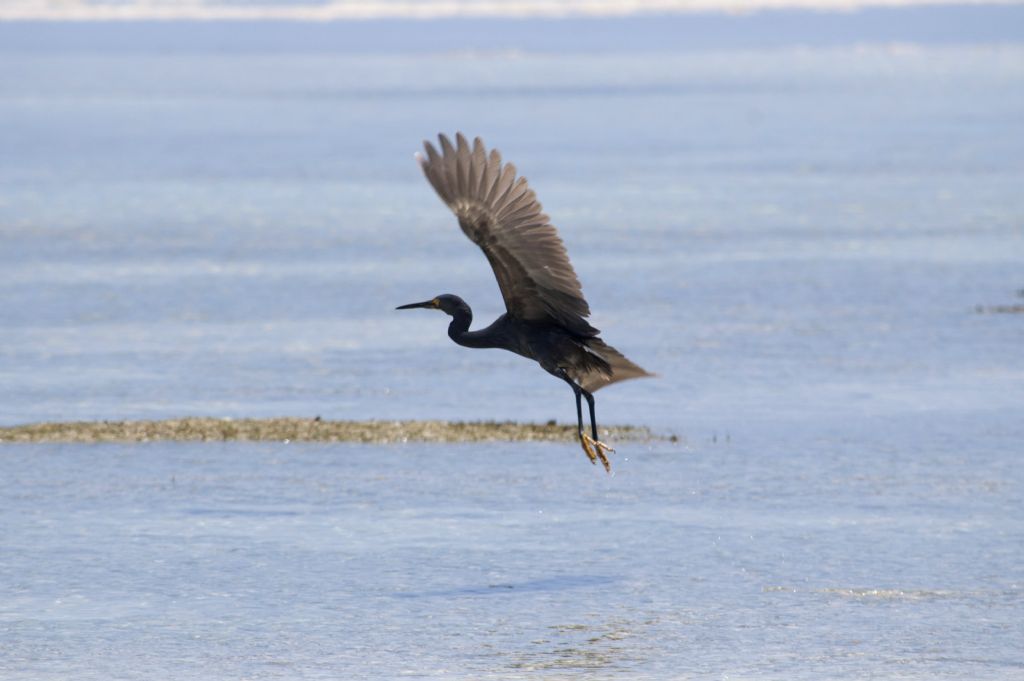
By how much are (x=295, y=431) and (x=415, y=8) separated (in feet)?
596

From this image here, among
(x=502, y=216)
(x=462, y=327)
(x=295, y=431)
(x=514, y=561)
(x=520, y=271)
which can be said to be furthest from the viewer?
(x=295, y=431)

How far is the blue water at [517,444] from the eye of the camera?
9570mm

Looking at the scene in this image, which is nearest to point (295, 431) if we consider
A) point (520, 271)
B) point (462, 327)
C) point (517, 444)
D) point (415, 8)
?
point (517, 444)

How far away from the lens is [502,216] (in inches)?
379

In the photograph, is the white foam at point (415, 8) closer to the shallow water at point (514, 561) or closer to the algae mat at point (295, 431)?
the algae mat at point (295, 431)

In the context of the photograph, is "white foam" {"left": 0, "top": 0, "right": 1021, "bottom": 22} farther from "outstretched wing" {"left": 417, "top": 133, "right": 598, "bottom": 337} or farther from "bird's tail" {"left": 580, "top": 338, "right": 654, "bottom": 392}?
"outstretched wing" {"left": 417, "top": 133, "right": 598, "bottom": 337}

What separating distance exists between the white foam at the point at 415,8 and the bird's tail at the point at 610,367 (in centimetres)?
16035

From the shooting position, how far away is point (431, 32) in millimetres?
136750

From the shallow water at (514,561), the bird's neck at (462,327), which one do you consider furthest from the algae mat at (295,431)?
the bird's neck at (462,327)

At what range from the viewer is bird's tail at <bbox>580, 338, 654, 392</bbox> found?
418 inches

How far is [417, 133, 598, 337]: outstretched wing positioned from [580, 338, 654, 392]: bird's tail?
588mm

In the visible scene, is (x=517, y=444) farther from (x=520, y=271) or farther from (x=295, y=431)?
(x=520, y=271)

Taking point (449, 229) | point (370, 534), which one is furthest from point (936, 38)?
point (370, 534)

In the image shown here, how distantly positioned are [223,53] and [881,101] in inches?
1910
